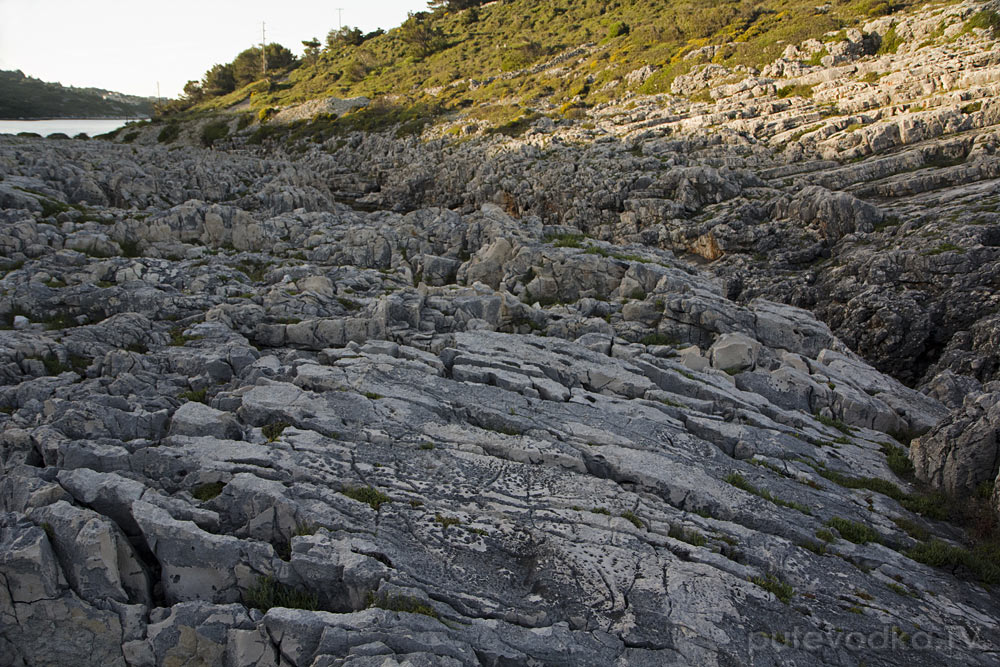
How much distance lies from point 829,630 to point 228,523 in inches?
438

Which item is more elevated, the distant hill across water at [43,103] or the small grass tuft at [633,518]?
the distant hill across water at [43,103]

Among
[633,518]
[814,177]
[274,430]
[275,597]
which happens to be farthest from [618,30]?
[275,597]

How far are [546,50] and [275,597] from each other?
3926 inches

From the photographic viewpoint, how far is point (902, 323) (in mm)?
26594

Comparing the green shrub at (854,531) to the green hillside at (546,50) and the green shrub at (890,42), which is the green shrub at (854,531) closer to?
the green shrub at (890,42)

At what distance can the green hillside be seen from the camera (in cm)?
6594

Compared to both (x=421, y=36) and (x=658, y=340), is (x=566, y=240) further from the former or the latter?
(x=421, y=36)

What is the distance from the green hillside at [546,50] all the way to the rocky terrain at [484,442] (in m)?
39.0

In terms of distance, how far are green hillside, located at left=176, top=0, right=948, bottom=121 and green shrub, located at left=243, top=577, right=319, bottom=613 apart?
66.6 metres

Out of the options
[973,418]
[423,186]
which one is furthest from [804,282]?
[423,186]

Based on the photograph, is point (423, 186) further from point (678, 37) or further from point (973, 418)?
point (973, 418)

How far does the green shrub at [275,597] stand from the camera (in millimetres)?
9453

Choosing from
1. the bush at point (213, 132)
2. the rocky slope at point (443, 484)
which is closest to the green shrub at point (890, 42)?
the rocky slope at point (443, 484)

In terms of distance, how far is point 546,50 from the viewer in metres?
93.8
